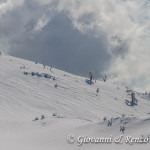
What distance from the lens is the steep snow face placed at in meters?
14.7

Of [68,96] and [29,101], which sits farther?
[68,96]

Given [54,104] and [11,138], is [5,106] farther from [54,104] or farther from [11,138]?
[11,138]

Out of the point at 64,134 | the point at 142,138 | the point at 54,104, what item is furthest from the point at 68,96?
the point at 142,138

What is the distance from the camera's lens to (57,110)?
32750mm

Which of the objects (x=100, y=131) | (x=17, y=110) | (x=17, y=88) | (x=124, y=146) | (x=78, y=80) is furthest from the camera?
(x=78, y=80)

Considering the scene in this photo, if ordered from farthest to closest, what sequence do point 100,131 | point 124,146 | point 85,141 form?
point 100,131, point 85,141, point 124,146

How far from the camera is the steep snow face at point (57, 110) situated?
14719 millimetres

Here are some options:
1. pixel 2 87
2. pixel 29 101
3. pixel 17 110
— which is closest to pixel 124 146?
pixel 17 110

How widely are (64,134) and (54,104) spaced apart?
62.6 ft

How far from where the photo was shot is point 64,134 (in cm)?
1559

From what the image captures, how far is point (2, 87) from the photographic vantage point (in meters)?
34.9

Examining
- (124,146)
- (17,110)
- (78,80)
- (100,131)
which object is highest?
(78,80)

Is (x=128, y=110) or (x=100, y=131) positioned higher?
(x=128, y=110)

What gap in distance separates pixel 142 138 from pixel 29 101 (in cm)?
2236
